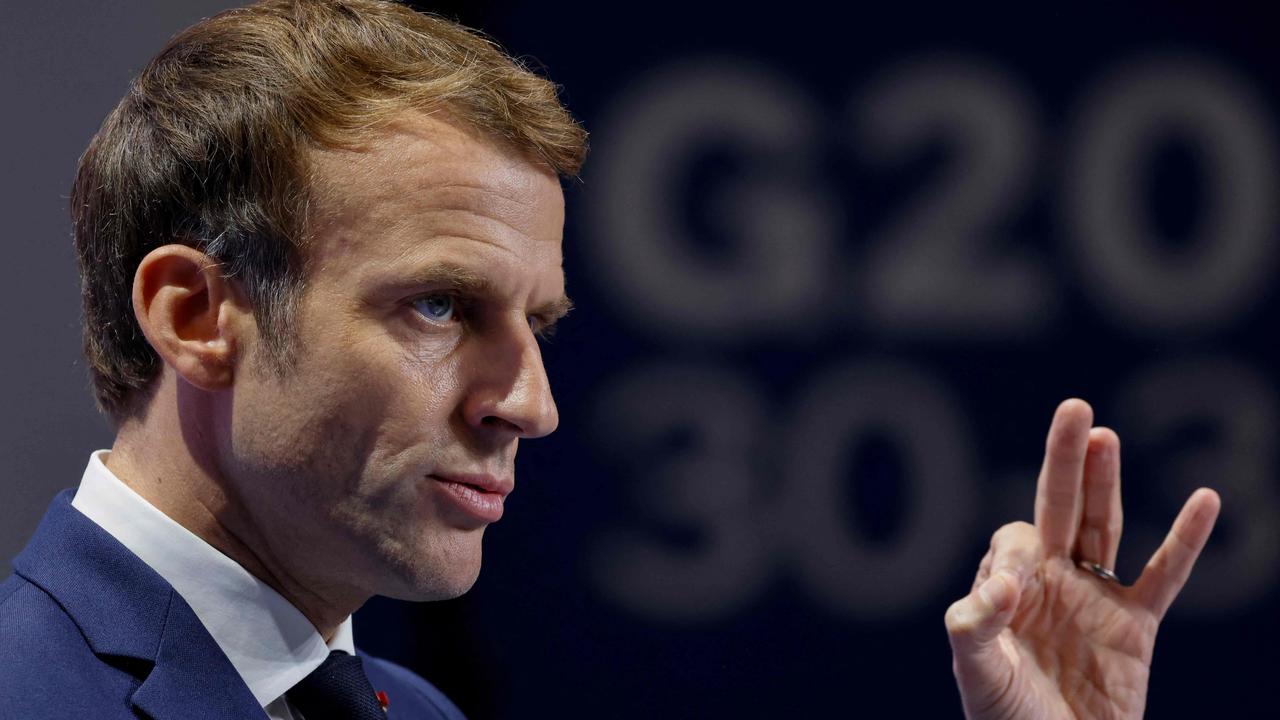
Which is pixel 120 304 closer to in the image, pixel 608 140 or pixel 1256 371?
pixel 608 140

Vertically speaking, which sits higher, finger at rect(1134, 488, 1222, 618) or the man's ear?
the man's ear

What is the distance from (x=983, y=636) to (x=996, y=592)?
6cm

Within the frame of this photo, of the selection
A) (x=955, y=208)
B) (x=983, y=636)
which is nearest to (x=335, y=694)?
(x=983, y=636)

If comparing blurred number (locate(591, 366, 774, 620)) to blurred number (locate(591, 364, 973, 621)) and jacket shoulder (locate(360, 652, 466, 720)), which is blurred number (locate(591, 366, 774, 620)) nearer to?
blurred number (locate(591, 364, 973, 621))

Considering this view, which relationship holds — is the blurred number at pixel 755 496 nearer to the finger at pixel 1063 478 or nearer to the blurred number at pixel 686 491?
the blurred number at pixel 686 491

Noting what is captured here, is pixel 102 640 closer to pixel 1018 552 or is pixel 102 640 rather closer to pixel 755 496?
pixel 1018 552

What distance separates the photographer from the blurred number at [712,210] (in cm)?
239

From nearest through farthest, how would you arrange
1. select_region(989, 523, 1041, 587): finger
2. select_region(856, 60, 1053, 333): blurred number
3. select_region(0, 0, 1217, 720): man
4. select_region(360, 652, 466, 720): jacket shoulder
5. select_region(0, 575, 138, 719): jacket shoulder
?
select_region(0, 575, 138, 719): jacket shoulder → select_region(0, 0, 1217, 720): man → select_region(989, 523, 1041, 587): finger → select_region(360, 652, 466, 720): jacket shoulder → select_region(856, 60, 1053, 333): blurred number

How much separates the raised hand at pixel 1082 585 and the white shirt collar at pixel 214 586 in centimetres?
81

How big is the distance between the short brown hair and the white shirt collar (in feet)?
0.37

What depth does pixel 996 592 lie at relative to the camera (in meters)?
1.41

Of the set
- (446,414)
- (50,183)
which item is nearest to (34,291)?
(50,183)

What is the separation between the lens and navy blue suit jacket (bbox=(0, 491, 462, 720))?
114cm

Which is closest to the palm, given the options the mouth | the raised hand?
the raised hand
